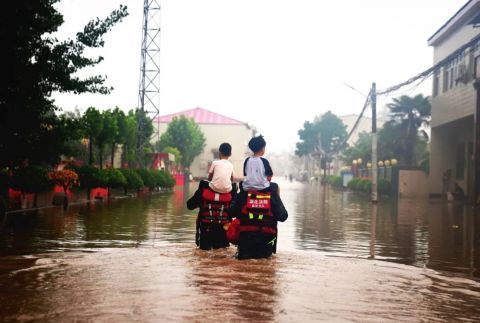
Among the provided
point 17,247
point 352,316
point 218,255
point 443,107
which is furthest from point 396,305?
point 443,107

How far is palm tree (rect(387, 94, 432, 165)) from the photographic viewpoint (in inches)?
2189

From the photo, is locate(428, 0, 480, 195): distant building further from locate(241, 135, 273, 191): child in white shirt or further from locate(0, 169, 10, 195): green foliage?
locate(241, 135, 273, 191): child in white shirt

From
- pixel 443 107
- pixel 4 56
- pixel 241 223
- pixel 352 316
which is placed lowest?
pixel 352 316

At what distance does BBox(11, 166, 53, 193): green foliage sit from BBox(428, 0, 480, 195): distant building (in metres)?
21.3

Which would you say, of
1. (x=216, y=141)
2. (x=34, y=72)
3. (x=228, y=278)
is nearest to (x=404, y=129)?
(x=34, y=72)

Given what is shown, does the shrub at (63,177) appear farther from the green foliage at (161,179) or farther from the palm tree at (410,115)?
the palm tree at (410,115)

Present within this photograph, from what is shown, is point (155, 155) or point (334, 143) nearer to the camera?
point (155, 155)

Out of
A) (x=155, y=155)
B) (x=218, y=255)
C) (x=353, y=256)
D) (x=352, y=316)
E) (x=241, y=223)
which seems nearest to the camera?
(x=352, y=316)

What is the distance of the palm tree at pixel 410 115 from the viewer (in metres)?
55.6

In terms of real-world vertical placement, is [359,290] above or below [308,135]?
below

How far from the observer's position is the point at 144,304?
600cm

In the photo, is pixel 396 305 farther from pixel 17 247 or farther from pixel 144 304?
pixel 17 247

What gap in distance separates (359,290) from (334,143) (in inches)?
4214

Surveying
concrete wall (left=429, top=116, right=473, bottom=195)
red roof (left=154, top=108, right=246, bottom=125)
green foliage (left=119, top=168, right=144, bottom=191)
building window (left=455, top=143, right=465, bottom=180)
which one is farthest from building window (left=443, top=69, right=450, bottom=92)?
red roof (left=154, top=108, right=246, bottom=125)
